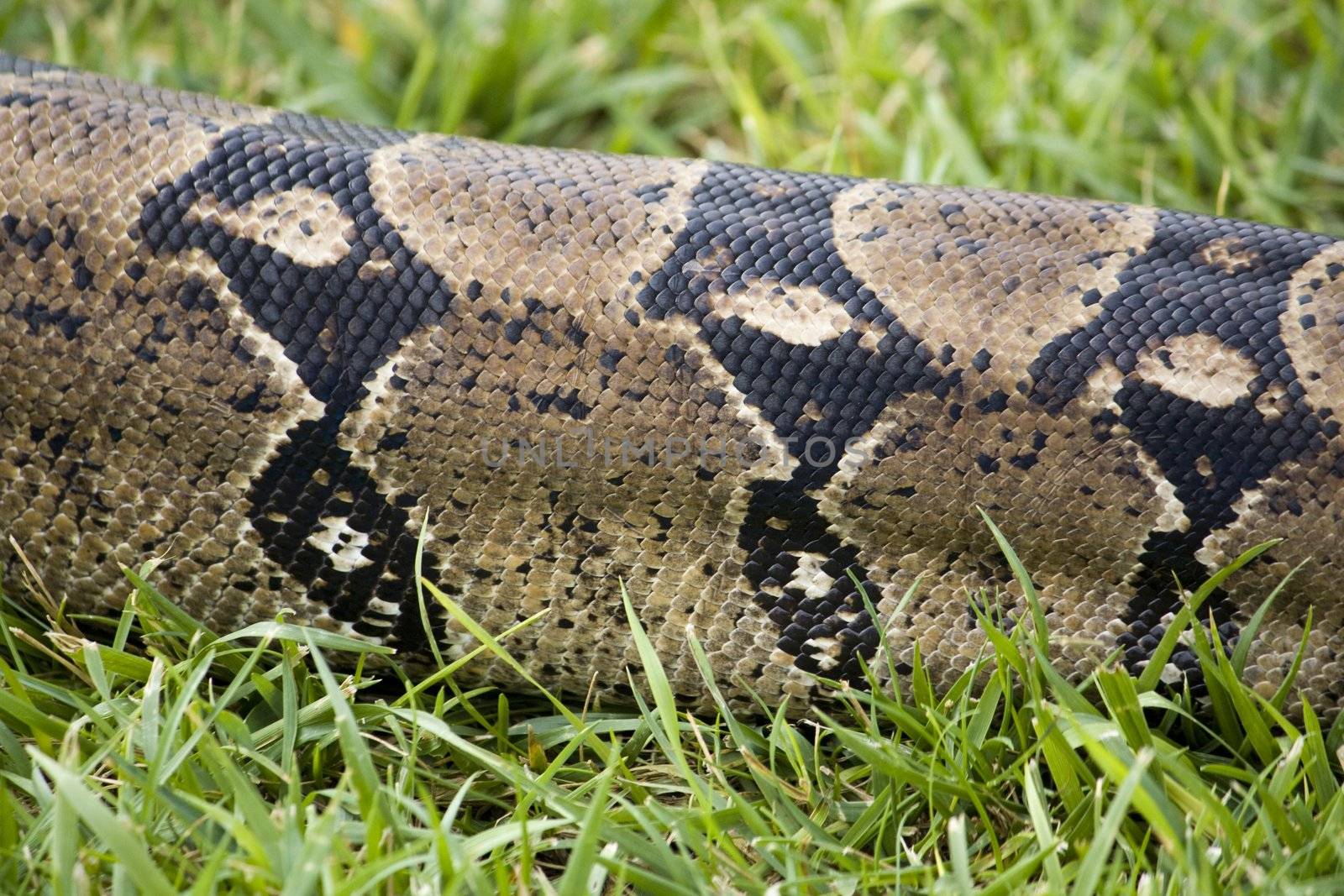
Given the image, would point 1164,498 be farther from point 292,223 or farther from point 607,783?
point 292,223

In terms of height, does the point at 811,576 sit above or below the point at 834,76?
below

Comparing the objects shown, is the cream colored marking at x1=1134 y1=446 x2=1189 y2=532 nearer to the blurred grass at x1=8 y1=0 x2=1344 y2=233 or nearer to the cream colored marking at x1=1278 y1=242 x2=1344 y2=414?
the cream colored marking at x1=1278 y1=242 x2=1344 y2=414

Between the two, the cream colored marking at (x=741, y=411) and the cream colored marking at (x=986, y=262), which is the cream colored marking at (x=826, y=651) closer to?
the cream colored marking at (x=741, y=411)

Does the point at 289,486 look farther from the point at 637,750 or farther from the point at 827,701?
the point at 827,701

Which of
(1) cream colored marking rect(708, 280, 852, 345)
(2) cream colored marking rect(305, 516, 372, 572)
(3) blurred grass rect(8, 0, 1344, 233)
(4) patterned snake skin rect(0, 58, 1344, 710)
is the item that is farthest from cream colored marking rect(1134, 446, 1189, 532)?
(3) blurred grass rect(8, 0, 1344, 233)

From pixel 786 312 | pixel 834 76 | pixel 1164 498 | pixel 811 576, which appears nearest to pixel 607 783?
pixel 811 576

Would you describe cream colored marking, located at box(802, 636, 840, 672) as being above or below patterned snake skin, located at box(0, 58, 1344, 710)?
below

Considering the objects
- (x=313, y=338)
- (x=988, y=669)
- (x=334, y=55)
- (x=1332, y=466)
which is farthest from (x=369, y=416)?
(x=334, y=55)
